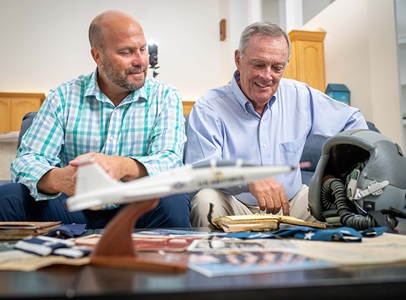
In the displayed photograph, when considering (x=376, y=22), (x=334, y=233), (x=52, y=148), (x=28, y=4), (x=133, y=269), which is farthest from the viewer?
(x=28, y=4)

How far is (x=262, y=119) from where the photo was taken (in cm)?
181

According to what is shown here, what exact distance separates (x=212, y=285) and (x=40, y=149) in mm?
1194

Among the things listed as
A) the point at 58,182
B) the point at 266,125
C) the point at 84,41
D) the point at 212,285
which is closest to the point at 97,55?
the point at 58,182

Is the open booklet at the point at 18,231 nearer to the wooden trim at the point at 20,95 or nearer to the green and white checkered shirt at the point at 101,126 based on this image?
the green and white checkered shirt at the point at 101,126

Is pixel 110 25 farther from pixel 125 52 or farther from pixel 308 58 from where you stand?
pixel 308 58

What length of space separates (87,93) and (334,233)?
43.9 inches

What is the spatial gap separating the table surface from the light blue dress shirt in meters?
1.17

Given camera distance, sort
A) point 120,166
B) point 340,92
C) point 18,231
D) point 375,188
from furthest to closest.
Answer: point 340,92 < point 120,166 < point 375,188 < point 18,231

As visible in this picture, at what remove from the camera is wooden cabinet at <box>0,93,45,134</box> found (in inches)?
236

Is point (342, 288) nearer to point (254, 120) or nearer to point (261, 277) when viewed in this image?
point (261, 277)

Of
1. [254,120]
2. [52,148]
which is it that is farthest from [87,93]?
[254,120]

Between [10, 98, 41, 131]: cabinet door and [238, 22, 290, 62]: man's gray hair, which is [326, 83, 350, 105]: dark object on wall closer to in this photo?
[238, 22, 290, 62]: man's gray hair

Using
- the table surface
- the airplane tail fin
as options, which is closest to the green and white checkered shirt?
the airplane tail fin

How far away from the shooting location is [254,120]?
1828 millimetres
